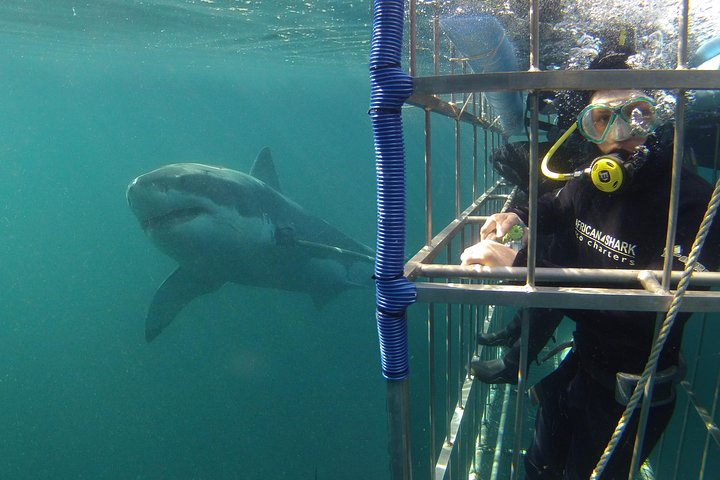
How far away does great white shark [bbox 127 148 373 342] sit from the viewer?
6586mm

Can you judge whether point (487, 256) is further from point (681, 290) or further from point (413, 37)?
point (413, 37)

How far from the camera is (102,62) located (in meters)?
25.9

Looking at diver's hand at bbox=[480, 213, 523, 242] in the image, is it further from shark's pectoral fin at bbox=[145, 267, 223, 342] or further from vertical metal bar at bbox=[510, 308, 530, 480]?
shark's pectoral fin at bbox=[145, 267, 223, 342]

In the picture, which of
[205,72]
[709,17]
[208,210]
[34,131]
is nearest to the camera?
[709,17]

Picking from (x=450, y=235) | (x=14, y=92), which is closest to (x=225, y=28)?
(x=450, y=235)

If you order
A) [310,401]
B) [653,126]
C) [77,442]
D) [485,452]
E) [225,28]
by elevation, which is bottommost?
[77,442]

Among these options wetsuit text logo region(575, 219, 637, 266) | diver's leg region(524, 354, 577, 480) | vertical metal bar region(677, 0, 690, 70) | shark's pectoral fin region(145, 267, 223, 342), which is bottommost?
shark's pectoral fin region(145, 267, 223, 342)

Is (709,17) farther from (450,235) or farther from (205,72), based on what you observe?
(205,72)

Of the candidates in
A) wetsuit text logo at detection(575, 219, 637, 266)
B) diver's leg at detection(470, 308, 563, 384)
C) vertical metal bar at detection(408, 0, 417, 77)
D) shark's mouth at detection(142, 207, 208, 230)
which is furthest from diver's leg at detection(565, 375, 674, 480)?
shark's mouth at detection(142, 207, 208, 230)

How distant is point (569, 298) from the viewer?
1403 mm

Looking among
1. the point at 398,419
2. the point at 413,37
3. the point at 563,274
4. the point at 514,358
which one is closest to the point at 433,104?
the point at 413,37

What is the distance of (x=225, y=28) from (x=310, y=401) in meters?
11.7

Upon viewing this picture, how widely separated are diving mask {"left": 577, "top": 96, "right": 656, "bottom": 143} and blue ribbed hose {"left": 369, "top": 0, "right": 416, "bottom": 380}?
0.71 metres

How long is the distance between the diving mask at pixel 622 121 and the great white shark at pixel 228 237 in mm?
5727
